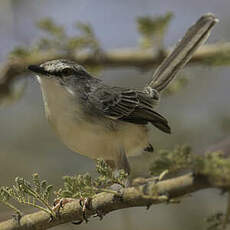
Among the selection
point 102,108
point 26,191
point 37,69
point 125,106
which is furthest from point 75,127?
point 26,191

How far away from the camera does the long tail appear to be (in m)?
4.90

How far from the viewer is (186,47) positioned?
16.3 ft

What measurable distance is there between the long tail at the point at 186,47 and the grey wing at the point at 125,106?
355mm

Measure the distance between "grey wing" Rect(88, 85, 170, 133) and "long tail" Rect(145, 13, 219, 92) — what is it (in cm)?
36

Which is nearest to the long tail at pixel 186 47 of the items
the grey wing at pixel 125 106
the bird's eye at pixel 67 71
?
the grey wing at pixel 125 106

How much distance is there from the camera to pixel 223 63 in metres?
3.71

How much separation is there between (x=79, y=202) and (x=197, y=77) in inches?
187

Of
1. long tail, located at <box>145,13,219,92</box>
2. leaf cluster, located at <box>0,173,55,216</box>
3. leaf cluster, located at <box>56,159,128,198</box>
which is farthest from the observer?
long tail, located at <box>145,13,219,92</box>

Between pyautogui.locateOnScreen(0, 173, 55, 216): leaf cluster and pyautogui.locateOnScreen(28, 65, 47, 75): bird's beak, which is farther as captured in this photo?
pyautogui.locateOnScreen(28, 65, 47, 75): bird's beak

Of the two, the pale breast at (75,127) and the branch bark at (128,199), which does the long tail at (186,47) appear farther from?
the branch bark at (128,199)

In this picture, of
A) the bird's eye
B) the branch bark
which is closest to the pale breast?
the bird's eye

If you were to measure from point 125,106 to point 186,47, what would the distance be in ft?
2.89

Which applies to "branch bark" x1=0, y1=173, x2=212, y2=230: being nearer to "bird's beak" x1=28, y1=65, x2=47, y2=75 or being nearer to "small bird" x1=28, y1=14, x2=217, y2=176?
"small bird" x1=28, y1=14, x2=217, y2=176

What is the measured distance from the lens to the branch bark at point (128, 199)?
233 centimetres
